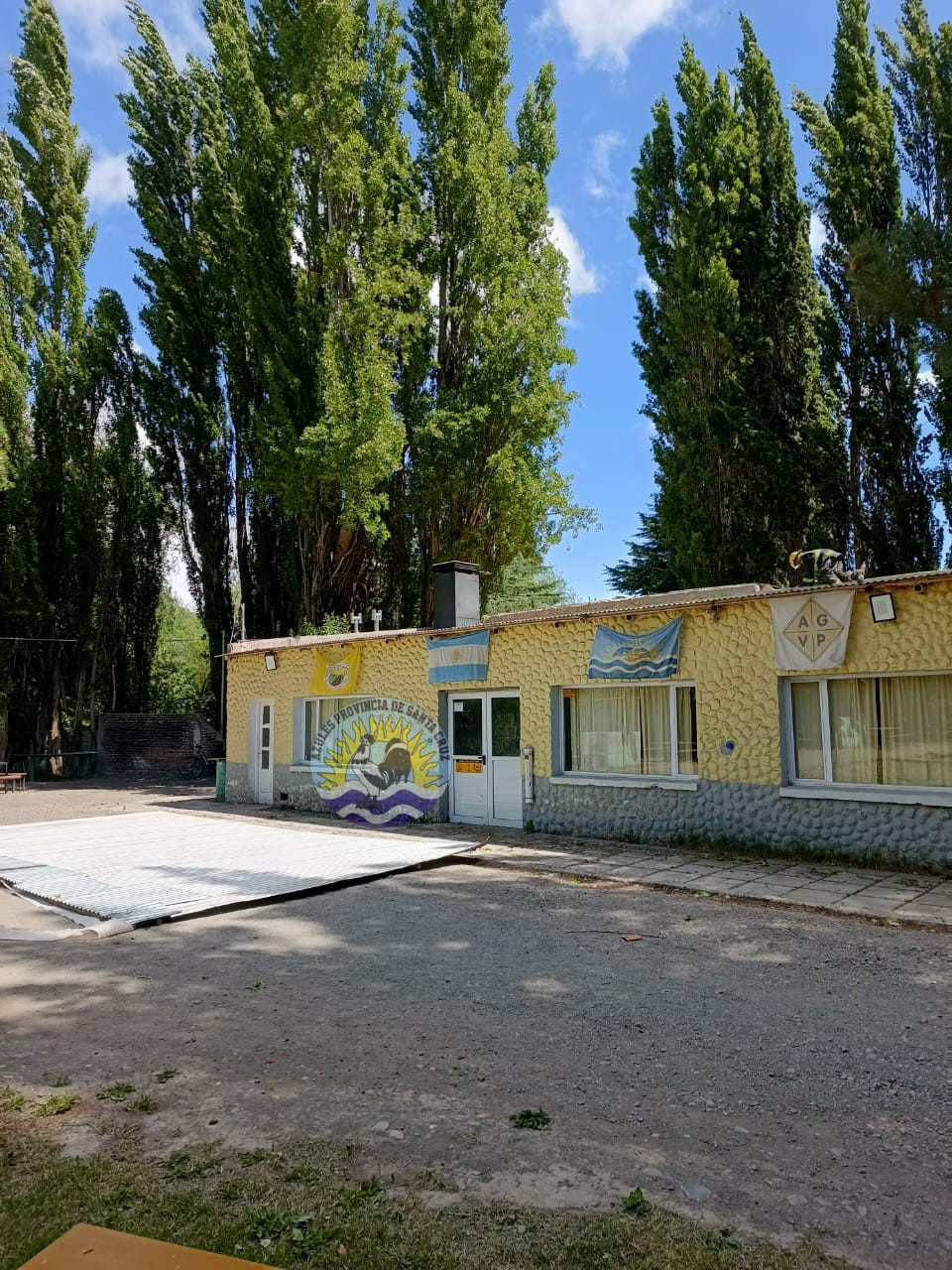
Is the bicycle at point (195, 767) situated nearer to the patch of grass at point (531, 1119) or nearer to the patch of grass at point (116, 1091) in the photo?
the patch of grass at point (116, 1091)

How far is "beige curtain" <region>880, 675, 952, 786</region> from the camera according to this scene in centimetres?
768

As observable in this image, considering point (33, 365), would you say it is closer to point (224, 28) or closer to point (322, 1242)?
point (224, 28)

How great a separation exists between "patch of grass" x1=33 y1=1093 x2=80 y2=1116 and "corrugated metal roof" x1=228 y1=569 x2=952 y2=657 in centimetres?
757

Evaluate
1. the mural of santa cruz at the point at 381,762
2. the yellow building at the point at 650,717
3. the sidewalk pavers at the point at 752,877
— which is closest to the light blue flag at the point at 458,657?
the yellow building at the point at 650,717

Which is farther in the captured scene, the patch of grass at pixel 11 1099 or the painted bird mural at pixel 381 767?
the painted bird mural at pixel 381 767

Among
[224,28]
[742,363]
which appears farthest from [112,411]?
[742,363]

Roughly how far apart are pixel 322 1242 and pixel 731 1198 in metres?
1.29

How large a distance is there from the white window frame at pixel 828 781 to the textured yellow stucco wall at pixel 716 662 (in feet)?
0.41

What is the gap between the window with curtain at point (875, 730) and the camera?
25.3 ft

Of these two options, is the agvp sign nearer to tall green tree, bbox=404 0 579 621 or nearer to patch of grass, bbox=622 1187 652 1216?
patch of grass, bbox=622 1187 652 1216

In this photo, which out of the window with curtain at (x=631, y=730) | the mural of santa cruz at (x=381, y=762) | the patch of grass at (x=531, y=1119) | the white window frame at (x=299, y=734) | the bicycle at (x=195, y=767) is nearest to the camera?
Answer: the patch of grass at (x=531, y=1119)

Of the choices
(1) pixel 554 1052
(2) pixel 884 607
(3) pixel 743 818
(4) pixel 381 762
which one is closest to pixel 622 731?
(3) pixel 743 818

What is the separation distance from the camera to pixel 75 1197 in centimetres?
244

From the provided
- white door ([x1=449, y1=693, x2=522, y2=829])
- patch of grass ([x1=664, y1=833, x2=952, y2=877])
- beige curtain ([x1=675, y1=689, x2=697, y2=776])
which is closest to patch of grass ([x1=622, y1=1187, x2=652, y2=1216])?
patch of grass ([x1=664, y1=833, x2=952, y2=877])
